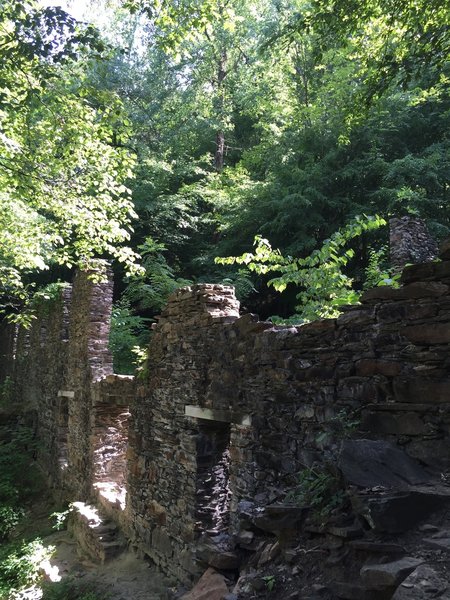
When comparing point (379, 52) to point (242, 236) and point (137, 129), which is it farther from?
point (137, 129)

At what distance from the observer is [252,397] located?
4.92m

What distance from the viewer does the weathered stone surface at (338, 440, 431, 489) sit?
3.05m

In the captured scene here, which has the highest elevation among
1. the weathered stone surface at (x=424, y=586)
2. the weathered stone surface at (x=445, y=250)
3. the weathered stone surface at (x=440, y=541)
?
the weathered stone surface at (x=445, y=250)

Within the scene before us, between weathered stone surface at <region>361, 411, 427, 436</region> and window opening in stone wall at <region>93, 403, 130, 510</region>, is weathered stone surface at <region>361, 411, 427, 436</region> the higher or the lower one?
the higher one

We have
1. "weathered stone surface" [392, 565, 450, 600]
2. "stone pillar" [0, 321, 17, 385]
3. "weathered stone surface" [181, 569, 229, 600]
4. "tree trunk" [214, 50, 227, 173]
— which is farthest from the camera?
"tree trunk" [214, 50, 227, 173]

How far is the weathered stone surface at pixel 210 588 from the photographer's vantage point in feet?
12.4

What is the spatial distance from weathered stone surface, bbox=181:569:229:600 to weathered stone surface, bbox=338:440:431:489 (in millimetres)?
1434

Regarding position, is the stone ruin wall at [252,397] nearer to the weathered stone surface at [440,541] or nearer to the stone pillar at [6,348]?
the weathered stone surface at [440,541]

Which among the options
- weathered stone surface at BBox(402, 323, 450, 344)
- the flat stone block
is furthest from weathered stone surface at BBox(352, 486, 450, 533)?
the flat stone block

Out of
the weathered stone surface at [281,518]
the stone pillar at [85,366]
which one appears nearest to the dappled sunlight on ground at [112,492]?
the stone pillar at [85,366]

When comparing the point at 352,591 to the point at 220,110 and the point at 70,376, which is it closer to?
the point at 70,376

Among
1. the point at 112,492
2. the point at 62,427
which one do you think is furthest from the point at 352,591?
the point at 62,427

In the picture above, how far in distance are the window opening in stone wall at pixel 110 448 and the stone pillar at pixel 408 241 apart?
7048 millimetres

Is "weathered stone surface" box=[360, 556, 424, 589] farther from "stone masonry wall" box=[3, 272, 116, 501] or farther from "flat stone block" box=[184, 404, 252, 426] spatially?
"stone masonry wall" box=[3, 272, 116, 501]
